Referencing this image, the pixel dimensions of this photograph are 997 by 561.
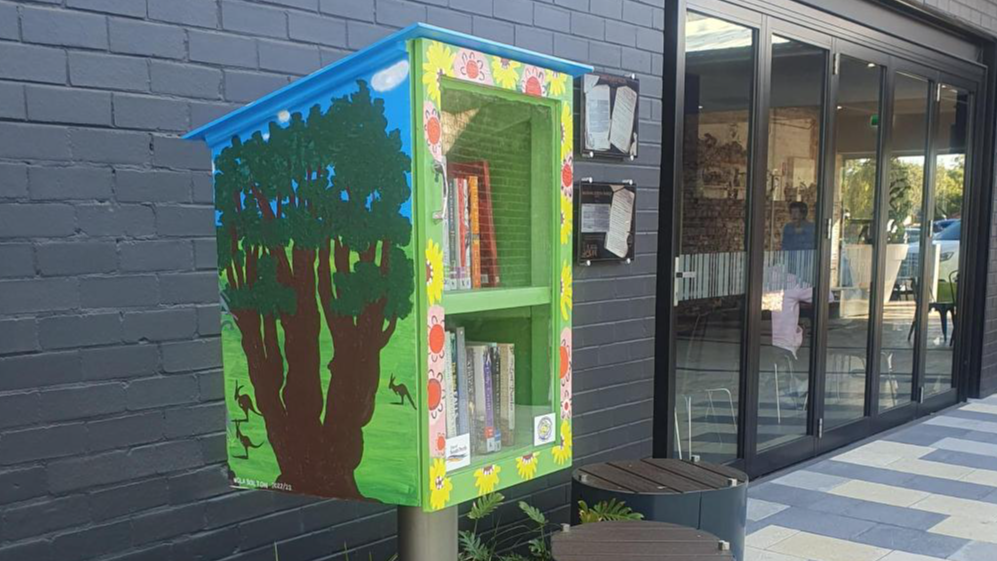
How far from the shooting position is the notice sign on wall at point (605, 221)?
340 centimetres

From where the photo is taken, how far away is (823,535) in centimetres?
377

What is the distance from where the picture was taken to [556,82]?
6.14ft

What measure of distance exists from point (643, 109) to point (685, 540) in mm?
2006

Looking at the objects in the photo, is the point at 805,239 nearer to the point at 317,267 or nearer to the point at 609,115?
the point at 609,115

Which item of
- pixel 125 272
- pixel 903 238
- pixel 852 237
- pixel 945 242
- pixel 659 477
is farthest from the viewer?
pixel 945 242

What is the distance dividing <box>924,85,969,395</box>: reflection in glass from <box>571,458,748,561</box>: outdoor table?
14.9ft

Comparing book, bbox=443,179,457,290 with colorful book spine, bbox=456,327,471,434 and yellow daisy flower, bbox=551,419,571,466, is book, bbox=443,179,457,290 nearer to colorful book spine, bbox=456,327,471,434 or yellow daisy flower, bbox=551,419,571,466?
colorful book spine, bbox=456,327,471,434

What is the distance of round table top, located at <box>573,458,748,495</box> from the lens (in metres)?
2.69

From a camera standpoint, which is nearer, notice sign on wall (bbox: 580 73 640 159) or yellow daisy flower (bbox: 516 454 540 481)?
yellow daisy flower (bbox: 516 454 540 481)

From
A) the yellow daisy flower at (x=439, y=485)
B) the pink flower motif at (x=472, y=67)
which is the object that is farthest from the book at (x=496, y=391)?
the pink flower motif at (x=472, y=67)

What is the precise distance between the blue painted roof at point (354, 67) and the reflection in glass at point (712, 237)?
7.61 feet

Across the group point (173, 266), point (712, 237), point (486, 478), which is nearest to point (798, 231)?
point (712, 237)

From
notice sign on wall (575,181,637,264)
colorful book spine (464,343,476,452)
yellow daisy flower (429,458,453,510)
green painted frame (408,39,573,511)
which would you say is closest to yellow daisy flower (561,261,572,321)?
green painted frame (408,39,573,511)

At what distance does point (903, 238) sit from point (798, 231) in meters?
1.76
